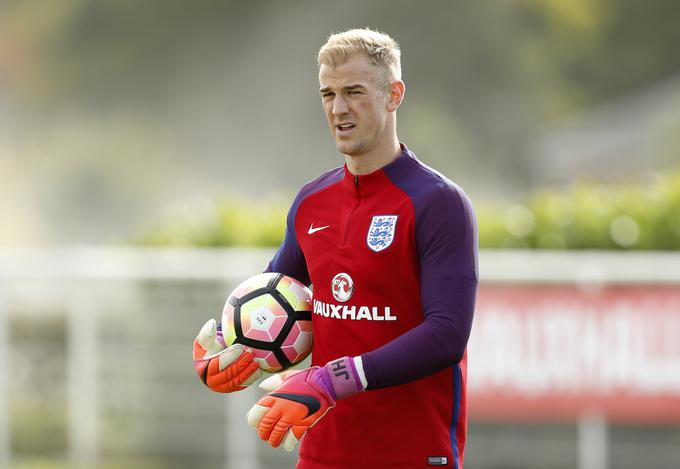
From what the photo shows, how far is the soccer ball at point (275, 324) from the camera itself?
410cm

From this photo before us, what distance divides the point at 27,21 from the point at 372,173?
176 ft

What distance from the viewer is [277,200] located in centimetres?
1129

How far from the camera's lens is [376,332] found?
3775 millimetres

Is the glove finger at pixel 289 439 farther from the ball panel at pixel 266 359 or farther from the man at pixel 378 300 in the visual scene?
the ball panel at pixel 266 359

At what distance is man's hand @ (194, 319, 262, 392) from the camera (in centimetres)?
404

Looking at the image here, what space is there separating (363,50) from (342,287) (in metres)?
0.75

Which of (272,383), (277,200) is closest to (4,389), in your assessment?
(277,200)

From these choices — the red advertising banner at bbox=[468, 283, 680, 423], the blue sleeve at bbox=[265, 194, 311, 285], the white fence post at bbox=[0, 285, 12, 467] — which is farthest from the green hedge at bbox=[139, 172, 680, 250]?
the blue sleeve at bbox=[265, 194, 311, 285]

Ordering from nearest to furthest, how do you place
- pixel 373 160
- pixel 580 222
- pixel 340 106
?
pixel 340 106 < pixel 373 160 < pixel 580 222

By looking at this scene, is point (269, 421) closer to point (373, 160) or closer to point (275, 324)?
point (275, 324)

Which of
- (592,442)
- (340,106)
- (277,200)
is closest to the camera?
(340,106)

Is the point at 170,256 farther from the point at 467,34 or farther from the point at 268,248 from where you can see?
the point at 467,34

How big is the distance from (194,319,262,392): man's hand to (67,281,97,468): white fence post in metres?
5.96

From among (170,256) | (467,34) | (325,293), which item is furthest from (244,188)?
(325,293)
